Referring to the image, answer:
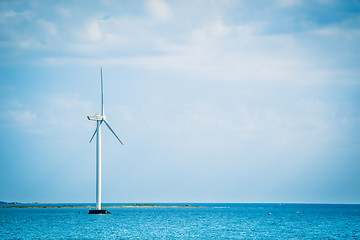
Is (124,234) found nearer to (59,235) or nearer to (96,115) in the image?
(59,235)

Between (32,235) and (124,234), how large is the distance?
631 inches

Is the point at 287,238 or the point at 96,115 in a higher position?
the point at 96,115

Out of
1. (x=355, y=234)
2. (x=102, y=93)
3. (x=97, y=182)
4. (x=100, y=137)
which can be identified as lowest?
(x=355, y=234)

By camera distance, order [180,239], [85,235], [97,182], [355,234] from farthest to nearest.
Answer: [97,182] → [355,234] → [85,235] → [180,239]

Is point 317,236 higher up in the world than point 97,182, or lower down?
lower down

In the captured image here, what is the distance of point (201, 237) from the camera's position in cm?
7519

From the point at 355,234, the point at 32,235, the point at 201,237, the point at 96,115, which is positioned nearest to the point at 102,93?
the point at 96,115

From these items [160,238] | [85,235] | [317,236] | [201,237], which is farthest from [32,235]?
[317,236]

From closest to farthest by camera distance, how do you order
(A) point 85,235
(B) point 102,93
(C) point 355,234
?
(A) point 85,235 < (C) point 355,234 < (B) point 102,93

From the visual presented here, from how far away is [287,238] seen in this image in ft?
249

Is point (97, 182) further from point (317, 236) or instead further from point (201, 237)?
point (317, 236)

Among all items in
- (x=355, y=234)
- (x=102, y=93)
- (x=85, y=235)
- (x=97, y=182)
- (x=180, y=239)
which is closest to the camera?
(x=180, y=239)

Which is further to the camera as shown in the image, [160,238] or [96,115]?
[96,115]

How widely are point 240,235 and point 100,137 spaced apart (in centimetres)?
6199
